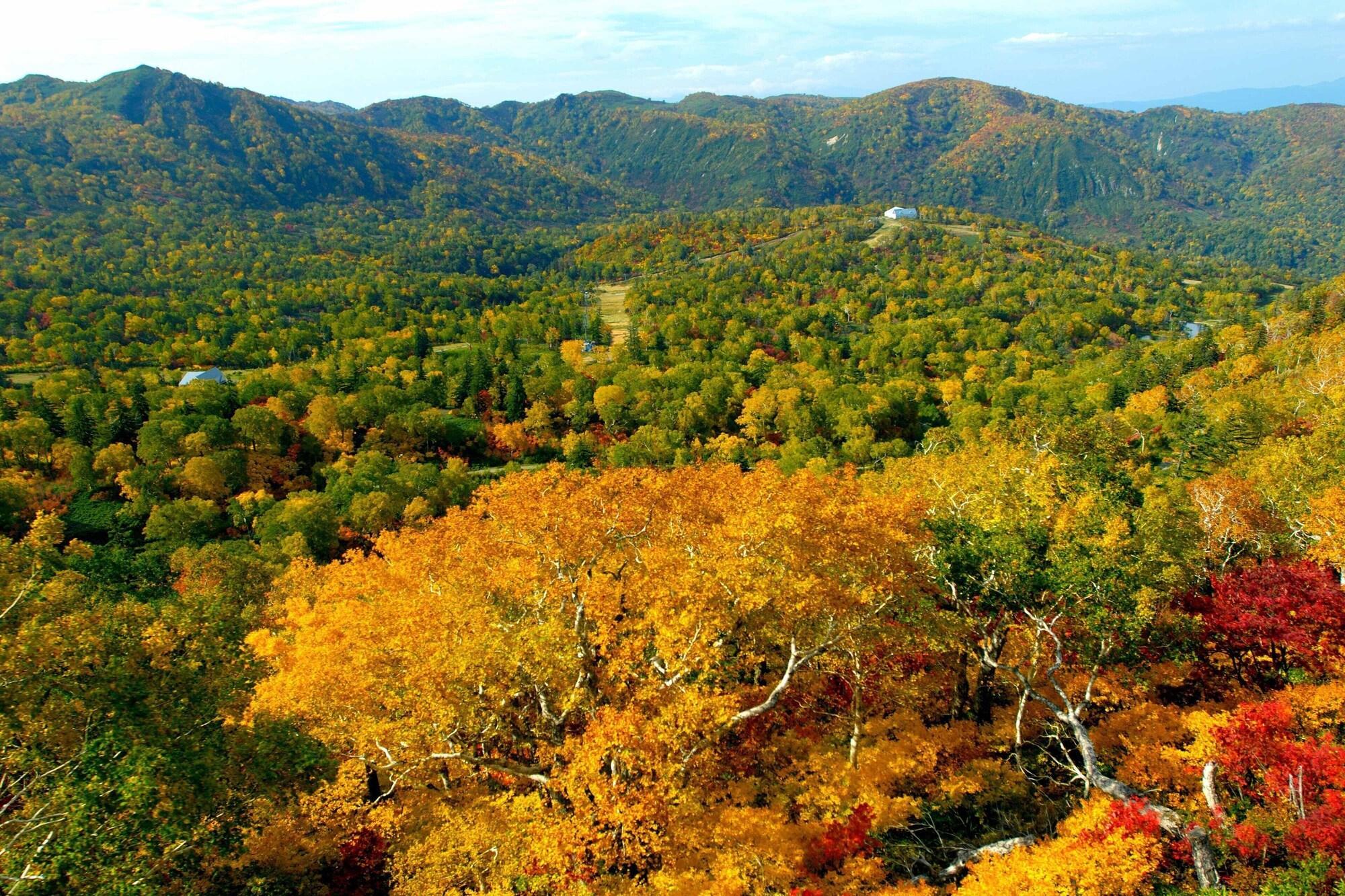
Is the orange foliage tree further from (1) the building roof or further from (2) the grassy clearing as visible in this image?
(2) the grassy clearing

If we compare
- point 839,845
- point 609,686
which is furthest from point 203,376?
point 839,845

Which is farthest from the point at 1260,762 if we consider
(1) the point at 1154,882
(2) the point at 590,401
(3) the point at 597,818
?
(2) the point at 590,401

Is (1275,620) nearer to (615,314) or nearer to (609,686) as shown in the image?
(609,686)

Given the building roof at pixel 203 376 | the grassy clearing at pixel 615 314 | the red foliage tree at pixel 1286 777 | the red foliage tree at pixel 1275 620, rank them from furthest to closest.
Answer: the grassy clearing at pixel 615 314 → the building roof at pixel 203 376 → the red foliage tree at pixel 1275 620 → the red foliage tree at pixel 1286 777

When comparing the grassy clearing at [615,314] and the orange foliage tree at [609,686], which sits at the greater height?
the grassy clearing at [615,314]

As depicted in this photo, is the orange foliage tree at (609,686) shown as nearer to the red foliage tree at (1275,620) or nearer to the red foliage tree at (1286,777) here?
the red foliage tree at (1286,777)

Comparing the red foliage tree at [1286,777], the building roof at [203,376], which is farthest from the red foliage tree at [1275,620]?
the building roof at [203,376]

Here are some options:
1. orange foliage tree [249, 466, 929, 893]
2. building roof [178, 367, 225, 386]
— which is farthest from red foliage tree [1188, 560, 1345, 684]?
building roof [178, 367, 225, 386]

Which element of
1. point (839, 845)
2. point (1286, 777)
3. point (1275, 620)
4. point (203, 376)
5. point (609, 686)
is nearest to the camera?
point (1286, 777)

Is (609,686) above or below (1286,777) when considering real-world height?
below
